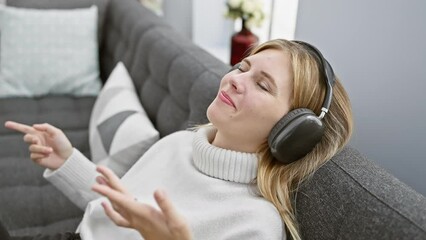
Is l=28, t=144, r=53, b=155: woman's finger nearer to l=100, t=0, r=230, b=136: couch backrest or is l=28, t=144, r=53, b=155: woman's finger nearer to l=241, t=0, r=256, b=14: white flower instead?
l=100, t=0, r=230, b=136: couch backrest

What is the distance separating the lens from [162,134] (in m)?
1.52

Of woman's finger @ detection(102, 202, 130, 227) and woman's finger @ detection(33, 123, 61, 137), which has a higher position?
woman's finger @ detection(102, 202, 130, 227)

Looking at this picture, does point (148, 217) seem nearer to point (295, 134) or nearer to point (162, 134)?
point (295, 134)

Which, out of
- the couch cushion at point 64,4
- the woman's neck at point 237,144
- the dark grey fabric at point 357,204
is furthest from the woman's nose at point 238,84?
the couch cushion at point 64,4

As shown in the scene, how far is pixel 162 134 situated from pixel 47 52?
0.92 m

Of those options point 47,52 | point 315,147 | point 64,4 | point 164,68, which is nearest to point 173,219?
point 315,147

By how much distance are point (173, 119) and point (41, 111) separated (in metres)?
0.82

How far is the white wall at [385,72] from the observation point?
1.00m

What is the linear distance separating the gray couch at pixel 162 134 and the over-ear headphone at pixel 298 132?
8 cm

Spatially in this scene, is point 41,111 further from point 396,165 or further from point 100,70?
point 396,165

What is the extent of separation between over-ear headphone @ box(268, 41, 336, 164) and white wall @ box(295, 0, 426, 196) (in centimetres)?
26

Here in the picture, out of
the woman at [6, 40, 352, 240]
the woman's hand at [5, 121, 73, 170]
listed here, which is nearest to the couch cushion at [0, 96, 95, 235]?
the woman's hand at [5, 121, 73, 170]

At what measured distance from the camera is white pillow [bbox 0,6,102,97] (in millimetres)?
2064

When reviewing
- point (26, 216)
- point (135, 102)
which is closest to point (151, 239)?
point (26, 216)
